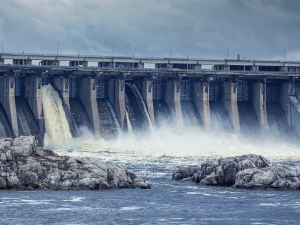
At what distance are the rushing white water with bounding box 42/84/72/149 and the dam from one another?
341mm

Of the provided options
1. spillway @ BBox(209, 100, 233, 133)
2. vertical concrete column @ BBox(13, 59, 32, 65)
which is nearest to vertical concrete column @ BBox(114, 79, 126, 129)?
vertical concrete column @ BBox(13, 59, 32, 65)

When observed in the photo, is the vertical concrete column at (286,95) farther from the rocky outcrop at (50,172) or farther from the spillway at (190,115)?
the rocky outcrop at (50,172)

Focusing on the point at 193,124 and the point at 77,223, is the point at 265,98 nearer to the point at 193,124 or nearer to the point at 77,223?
the point at 193,124

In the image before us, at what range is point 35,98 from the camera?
9794cm

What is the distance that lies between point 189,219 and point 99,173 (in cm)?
1373

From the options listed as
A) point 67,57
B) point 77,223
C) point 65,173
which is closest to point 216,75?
point 67,57

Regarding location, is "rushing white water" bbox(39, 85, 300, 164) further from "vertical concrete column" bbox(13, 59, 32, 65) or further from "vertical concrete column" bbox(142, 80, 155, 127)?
"vertical concrete column" bbox(13, 59, 32, 65)

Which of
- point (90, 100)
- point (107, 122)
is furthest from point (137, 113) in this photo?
point (90, 100)

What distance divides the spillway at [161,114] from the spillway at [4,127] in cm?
3039

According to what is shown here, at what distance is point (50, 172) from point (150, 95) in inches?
2056

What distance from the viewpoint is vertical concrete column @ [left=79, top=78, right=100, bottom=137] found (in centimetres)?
10369

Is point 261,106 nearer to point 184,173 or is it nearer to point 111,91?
point 111,91

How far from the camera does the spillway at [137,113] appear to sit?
110000 millimetres

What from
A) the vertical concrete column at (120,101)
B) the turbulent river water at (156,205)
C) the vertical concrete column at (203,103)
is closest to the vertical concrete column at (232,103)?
the vertical concrete column at (203,103)
